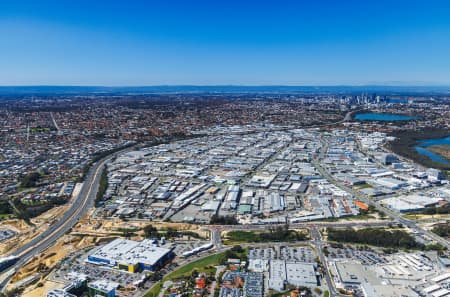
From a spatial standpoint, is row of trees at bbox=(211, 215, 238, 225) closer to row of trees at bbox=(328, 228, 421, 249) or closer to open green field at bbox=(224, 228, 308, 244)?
open green field at bbox=(224, 228, 308, 244)

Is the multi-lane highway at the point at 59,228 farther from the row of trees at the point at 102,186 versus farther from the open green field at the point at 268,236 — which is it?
the open green field at the point at 268,236

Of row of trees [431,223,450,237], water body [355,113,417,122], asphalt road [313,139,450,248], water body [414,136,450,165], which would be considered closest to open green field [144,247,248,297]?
asphalt road [313,139,450,248]

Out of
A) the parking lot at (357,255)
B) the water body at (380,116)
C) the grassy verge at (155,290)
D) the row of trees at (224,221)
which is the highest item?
the water body at (380,116)

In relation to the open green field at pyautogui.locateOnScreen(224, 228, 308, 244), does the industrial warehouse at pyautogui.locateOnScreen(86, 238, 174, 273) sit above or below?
above

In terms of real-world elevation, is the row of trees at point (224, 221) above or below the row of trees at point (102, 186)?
below

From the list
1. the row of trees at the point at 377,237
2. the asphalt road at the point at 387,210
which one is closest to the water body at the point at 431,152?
the asphalt road at the point at 387,210

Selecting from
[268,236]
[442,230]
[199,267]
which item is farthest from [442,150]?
[199,267]
